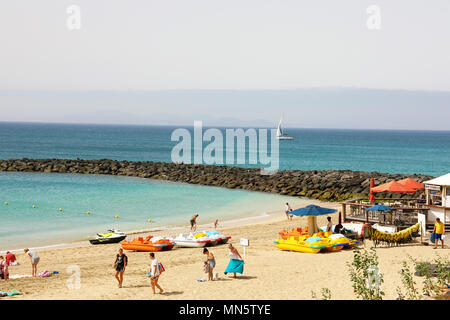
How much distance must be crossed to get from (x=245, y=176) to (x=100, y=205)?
69.2 ft

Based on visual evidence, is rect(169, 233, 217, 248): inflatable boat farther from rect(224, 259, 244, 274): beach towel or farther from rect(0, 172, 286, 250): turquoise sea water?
rect(0, 172, 286, 250): turquoise sea water

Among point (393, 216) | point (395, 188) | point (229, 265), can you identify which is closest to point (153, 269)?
point (229, 265)

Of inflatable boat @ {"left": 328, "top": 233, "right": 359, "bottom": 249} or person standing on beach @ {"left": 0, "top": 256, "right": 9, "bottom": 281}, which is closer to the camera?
person standing on beach @ {"left": 0, "top": 256, "right": 9, "bottom": 281}

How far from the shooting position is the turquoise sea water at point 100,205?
1077 inches

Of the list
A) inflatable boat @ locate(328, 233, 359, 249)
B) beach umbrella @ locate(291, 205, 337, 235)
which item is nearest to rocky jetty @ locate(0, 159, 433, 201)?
beach umbrella @ locate(291, 205, 337, 235)

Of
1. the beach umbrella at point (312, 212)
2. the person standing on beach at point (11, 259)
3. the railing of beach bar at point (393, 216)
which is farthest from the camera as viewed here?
the railing of beach bar at point (393, 216)

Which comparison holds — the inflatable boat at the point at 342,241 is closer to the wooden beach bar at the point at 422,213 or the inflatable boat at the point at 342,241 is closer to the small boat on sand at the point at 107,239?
the wooden beach bar at the point at 422,213

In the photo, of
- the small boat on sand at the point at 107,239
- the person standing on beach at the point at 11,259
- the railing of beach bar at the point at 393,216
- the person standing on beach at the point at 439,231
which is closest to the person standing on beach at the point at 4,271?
the person standing on beach at the point at 11,259

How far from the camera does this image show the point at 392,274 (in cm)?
1511

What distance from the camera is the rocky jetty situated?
4337 centimetres

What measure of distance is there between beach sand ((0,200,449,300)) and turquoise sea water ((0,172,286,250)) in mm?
5432

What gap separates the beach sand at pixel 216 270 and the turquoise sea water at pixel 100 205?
543 centimetres

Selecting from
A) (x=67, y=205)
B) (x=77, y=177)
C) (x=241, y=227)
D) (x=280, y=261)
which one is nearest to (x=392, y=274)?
(x=280, y=261)
